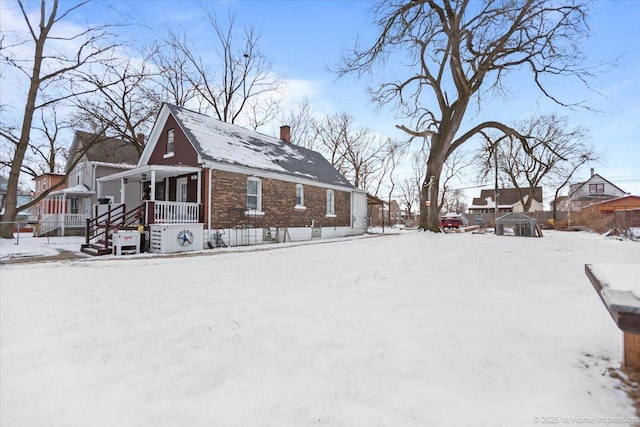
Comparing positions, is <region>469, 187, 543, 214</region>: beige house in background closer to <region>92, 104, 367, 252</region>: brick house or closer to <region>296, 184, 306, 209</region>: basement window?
<region>92, 104, 367, 252</region>: brick house

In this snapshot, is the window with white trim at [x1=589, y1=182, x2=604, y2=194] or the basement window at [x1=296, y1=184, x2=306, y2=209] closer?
the basement window at [x1=296, y1=184, x2=306, y2=209]

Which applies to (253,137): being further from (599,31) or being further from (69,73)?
(599,31)

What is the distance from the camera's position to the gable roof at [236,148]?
13.4 meters

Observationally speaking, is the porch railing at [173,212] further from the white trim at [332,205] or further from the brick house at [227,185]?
the white trim at [332,205]

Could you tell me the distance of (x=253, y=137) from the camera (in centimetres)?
1803

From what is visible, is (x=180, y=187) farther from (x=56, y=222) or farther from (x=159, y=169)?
(x=56, y=222)

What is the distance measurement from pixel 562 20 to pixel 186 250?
19.2 metres

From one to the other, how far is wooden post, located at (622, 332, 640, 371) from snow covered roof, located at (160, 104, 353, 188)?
40.7 ft

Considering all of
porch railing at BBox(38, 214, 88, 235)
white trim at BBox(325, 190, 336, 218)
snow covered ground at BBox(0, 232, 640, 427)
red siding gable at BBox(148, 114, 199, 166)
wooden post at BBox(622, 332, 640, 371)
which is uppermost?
red siding gable at BBox(148, 114, 199, 166)

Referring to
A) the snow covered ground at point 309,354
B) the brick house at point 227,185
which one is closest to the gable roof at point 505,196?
the brick house at point 227,185

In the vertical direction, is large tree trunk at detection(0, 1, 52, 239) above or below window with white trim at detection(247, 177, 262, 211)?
Result: above

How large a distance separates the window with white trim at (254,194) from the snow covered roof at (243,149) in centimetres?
74

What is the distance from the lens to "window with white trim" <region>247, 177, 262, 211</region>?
14.3m

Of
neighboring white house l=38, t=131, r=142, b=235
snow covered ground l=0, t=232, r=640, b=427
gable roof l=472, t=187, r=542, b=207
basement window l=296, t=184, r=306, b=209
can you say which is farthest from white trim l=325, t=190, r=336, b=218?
gable roof l=472, t=187, r=542, b=207
